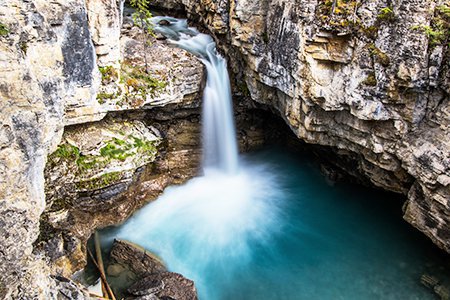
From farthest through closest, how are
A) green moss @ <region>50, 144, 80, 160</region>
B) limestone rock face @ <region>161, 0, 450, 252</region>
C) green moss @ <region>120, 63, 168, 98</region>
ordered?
green moss @ <region>120, 63, 168, 98</region> < green moss @ <region>50, 144, 80, 160</region> < limestone rock face @ <region>161, 0, 450, 252</region>

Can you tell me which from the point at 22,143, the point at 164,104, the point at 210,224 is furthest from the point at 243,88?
the point at 22,143

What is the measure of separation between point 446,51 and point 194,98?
814 cm

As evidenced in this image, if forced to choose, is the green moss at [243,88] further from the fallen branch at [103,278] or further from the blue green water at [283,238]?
the fallen branch at [103,278]

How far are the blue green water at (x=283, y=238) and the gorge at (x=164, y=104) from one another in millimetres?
1122

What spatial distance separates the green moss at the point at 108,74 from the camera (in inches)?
449

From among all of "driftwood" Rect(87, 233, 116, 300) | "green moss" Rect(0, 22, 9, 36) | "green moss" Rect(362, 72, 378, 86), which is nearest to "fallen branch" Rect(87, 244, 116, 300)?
"driftwood" Rect(87, 233, 116, 300)

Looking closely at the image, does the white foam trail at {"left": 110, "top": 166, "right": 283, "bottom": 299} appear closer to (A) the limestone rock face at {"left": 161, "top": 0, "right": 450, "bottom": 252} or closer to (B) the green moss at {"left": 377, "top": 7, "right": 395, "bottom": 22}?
(A) the limestone rock face at {"left": 161, "top": 0, "right": 450, "bottom": 252}

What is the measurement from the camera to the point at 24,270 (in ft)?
23.0

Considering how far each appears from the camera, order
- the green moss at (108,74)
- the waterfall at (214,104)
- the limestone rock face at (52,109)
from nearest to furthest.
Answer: the limestone rock face at (52,109)
the green moss at (108,74)
the waterfall at (214,104)

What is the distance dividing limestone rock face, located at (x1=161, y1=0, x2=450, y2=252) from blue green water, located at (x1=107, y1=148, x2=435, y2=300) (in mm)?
1855

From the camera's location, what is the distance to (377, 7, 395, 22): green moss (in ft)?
29.4

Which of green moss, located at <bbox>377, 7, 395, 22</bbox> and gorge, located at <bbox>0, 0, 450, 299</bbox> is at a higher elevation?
green moss, located at <bbox>377, 7, 395, 22</bbox>

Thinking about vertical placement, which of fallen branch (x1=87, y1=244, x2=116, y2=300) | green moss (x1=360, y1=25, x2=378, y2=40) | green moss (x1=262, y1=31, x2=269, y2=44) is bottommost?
fallen branch (x1=87, y1=244, x2=116, y2=300)

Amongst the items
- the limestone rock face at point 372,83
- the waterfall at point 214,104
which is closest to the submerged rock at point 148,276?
the waterfall at point 214,104
